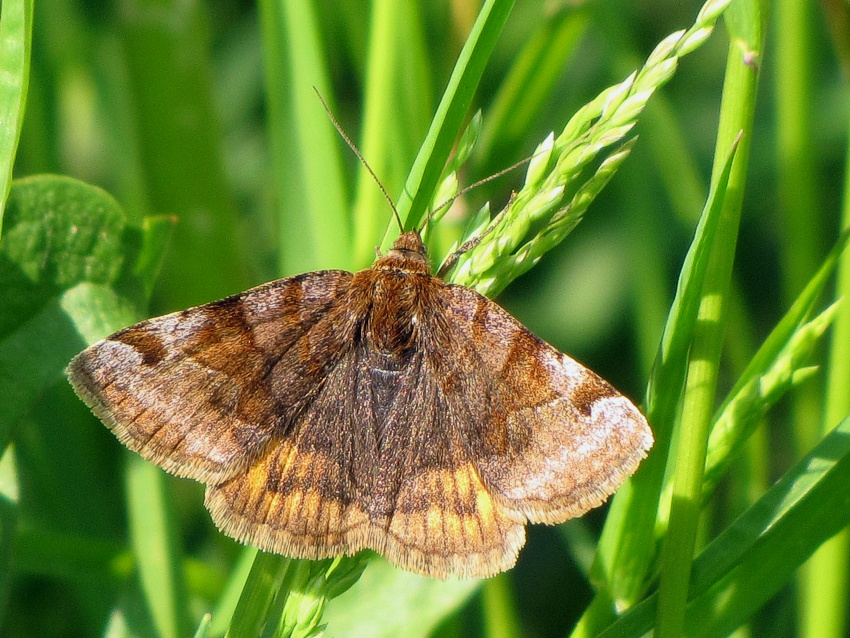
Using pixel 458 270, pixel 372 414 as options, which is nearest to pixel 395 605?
pixel 372 414

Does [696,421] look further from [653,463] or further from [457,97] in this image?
[457,97]

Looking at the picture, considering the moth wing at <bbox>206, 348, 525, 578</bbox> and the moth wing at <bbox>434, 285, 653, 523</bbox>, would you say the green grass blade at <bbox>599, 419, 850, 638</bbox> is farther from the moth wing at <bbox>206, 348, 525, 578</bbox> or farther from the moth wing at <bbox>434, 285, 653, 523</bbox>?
the moth wing at <bbox>206, 348, 525, 578</bbox>

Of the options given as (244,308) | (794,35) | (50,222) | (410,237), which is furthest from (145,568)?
(794,35)

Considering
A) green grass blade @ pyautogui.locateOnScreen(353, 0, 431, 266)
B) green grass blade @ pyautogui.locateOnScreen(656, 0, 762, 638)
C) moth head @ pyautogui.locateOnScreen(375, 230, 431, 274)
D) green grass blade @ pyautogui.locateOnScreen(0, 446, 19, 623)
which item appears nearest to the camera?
green grass blade @ pyautogui.locateOnScreen(656, 0, 762, 638)

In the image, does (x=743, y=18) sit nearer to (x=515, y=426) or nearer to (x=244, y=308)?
(x=515, y=426)

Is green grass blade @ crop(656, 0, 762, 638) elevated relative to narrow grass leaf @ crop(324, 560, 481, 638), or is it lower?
elevated

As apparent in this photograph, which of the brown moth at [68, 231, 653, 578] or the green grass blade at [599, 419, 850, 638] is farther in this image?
the brown moth at [68, 231, 653, 578]

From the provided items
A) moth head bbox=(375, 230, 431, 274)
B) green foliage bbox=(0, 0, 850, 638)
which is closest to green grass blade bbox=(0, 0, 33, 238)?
green foliage bbox=(0, 0, 850, 638)

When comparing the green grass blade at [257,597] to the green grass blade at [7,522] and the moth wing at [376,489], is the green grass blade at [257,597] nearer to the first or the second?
the moth wing at [376,489]
